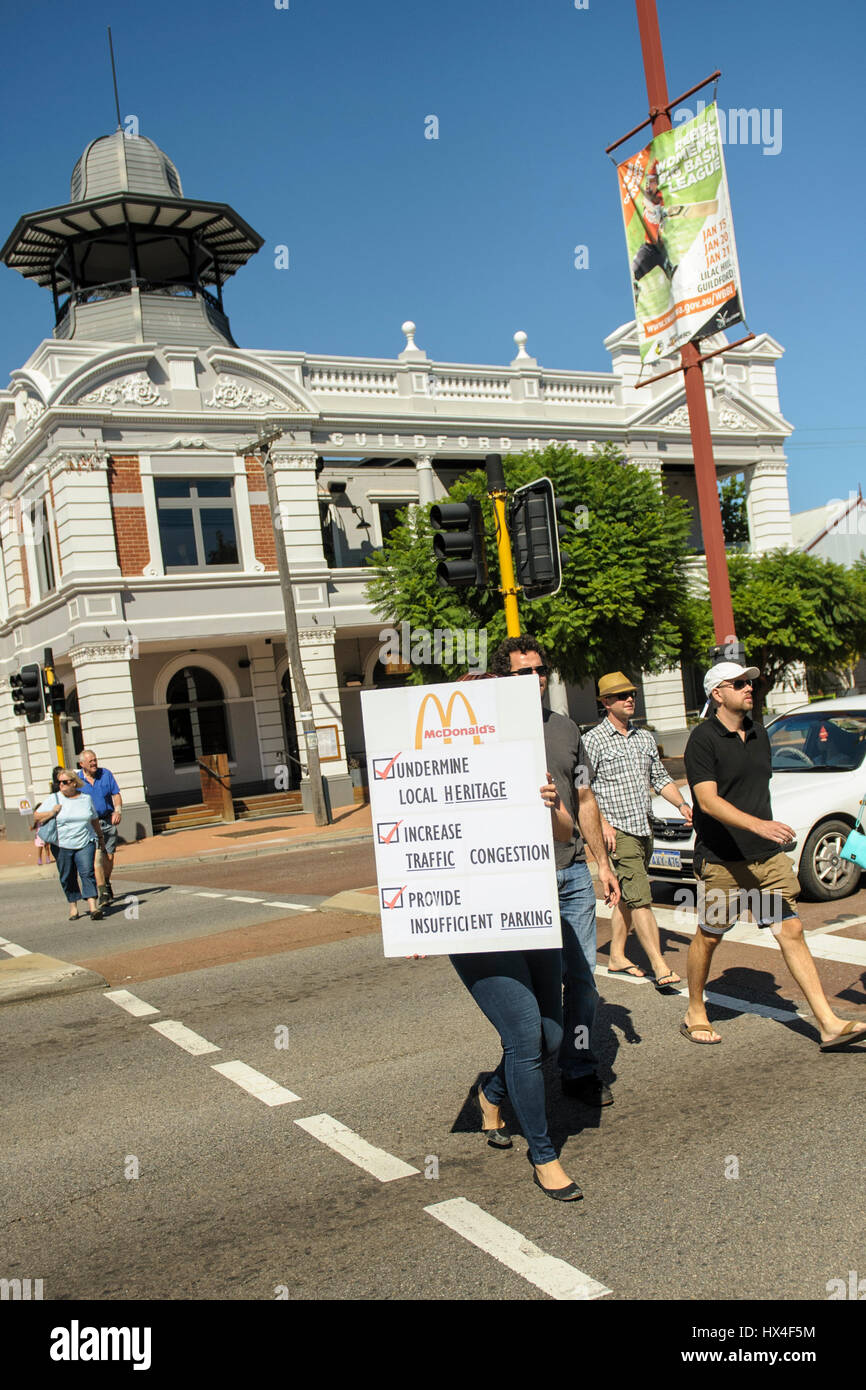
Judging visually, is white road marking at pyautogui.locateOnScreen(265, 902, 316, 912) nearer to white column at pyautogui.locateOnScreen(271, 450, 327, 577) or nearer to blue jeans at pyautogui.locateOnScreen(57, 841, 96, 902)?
blue jeans at pyautogui.locateOnScreen(57, 841, 96, 902)

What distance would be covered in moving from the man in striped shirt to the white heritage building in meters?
16.6

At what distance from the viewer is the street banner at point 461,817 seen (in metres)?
4.37

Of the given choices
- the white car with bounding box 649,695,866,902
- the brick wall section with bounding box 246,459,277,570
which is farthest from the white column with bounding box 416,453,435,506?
the white car with bounding box 649,695,866,902

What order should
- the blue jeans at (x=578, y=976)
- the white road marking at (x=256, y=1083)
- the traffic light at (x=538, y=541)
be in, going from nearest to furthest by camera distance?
the blue jeans at (x=578, y=976) < the white road marking at (x=256, y=1083) < the traffic light at (x=538, y=541)

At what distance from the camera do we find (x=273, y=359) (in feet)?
86.3

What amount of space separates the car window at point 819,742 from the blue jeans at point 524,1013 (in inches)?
216

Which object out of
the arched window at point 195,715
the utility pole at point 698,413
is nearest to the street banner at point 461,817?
the utility pole at point 698,413

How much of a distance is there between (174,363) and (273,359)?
2.51 meters

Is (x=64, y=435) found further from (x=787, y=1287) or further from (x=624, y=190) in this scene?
(x=787, y=1287)

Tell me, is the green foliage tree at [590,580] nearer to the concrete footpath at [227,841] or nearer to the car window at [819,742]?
the concrete footpath at [227,841]

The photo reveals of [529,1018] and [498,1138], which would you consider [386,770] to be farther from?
[498,1138]

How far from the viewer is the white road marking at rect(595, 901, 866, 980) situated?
724 cm

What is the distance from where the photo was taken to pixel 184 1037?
6.95 metres

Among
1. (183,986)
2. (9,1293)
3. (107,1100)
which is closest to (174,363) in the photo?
(183,986)
